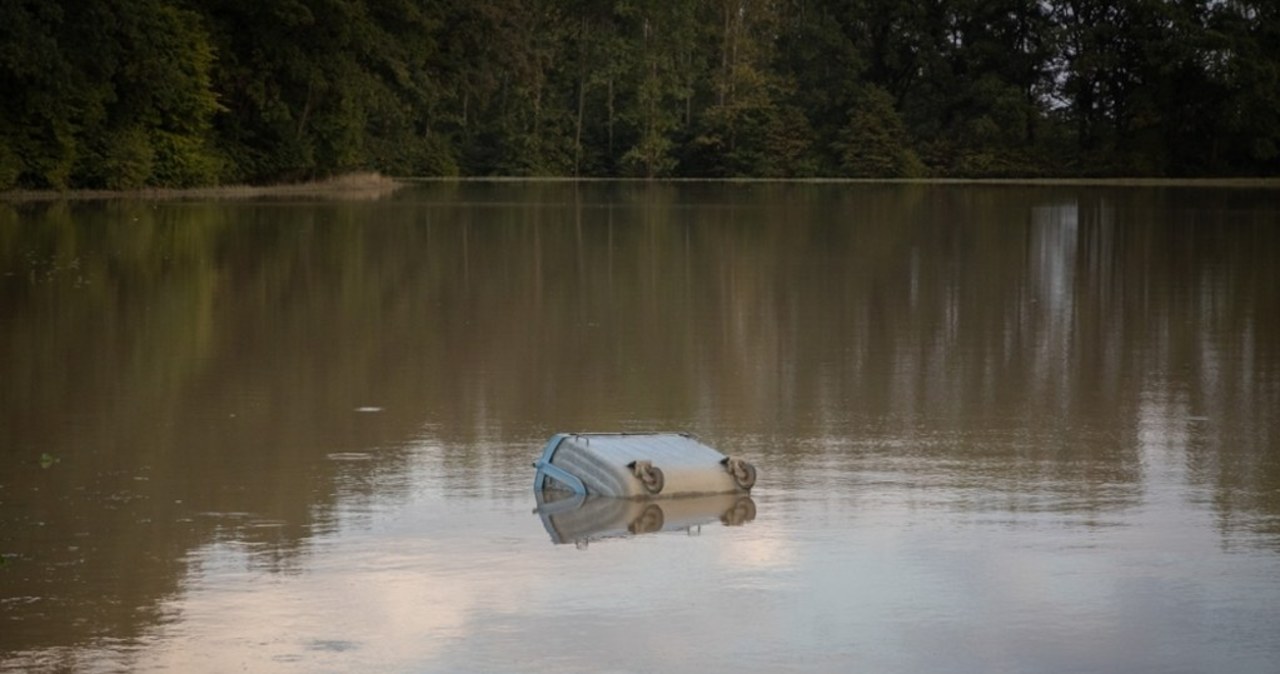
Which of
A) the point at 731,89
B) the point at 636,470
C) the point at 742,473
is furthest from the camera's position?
the point at 731,89

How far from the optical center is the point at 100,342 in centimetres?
1662

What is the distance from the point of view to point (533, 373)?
14859 millimetres

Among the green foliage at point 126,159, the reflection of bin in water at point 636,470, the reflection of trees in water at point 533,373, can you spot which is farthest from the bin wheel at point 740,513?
the green foliage at point 126,159

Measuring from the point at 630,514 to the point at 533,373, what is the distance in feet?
17.8

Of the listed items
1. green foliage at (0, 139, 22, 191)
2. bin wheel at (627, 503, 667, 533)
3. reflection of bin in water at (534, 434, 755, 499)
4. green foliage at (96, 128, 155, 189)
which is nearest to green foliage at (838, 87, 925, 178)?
green foliage at (96, 128, 155, 189)

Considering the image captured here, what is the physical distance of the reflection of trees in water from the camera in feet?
32.6

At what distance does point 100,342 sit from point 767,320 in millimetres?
6205

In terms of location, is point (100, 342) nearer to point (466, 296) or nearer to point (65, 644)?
point (466, 296)

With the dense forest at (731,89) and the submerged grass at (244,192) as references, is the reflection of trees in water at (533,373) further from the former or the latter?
the dense forest at (731,89)

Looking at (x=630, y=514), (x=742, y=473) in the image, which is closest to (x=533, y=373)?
(x=742, y=473)

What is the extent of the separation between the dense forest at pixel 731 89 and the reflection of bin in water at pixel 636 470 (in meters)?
48.1

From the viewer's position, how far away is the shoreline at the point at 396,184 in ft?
175

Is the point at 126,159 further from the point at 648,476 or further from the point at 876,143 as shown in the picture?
the point at 876,143

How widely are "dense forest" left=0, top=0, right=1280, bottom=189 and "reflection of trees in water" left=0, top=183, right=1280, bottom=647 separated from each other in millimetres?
31162
